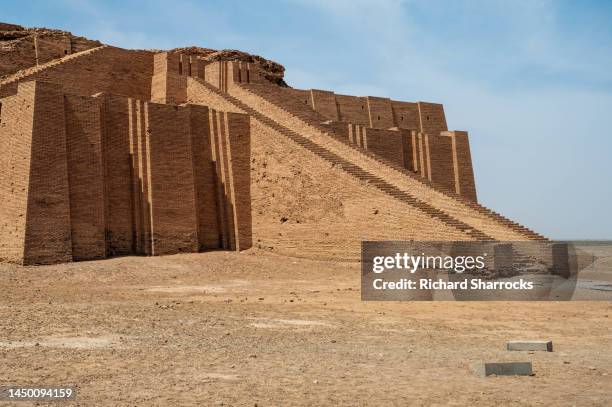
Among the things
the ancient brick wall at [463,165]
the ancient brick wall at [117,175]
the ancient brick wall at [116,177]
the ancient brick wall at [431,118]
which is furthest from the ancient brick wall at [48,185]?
the ancient brick wall at [431,118]

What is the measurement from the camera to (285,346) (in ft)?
22.4

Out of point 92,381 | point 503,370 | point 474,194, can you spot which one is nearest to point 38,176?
point 92,381

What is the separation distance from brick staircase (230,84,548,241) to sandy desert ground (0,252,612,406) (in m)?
6.14

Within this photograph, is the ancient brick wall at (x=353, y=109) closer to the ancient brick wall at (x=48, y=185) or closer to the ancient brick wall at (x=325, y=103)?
the ancient brick wall at (x=325, y=103)

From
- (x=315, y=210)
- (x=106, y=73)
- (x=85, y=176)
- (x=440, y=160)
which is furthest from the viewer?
(x=440, y=160)

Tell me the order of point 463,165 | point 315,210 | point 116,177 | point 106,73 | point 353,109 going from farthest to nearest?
point 353,109, point 463,165, point 106,73, point 116,177, point 315,210

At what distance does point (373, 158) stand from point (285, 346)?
44.6 ft

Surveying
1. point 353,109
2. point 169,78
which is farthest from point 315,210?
point 353,109

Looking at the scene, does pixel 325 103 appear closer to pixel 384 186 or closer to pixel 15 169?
pixel 384 186

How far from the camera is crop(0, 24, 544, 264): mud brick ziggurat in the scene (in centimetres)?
1575

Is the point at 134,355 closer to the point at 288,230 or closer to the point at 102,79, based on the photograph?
the point at 288,230

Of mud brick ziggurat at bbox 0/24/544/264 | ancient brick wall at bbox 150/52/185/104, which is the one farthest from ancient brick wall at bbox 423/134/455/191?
ancient brick wall at bbox 150/52/185/104

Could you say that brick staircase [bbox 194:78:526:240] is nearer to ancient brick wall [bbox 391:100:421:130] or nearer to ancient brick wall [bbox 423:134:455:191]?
ancient brick wall [bbox 423:134:455:191]

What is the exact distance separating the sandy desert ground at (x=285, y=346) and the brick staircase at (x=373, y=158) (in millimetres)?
6142
